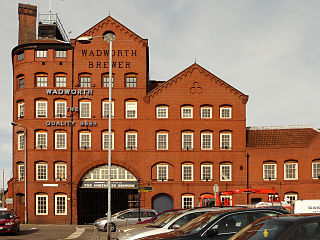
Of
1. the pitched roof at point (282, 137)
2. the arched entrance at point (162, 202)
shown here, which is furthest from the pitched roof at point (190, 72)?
the arched entrance at point (162, 202)

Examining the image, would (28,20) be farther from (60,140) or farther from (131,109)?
(131,109)

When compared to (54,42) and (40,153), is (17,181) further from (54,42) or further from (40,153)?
(54,42)

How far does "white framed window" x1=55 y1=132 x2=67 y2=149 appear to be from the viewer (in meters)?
45.5

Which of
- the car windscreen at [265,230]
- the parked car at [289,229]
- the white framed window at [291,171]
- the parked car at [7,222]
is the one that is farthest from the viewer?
the white framed window at [291,171]

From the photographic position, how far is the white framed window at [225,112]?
1823 inches

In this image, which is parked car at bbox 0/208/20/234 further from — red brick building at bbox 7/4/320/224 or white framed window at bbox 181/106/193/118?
white framed window at bbox 181/106/193/118

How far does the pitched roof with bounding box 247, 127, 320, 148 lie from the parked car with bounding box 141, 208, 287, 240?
33517mm

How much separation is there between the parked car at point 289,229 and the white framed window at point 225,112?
1481 inches

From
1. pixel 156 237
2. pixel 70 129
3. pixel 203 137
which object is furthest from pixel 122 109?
pixel 156 237

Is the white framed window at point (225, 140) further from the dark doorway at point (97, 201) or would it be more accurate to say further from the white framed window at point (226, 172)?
the dark doorway at point (97, 201)

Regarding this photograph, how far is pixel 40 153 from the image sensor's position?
45.1 m

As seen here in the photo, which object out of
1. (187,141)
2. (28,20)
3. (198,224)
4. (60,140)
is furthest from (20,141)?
(198,224)

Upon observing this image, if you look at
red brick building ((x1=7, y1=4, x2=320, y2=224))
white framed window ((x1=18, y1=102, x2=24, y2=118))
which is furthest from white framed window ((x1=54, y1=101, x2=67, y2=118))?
white framed window ((x1=18, y1=102, x2=24, y2=118))

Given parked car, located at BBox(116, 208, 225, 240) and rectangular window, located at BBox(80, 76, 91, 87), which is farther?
rectangular window, located at BBox(80, 76, 91, 87)
